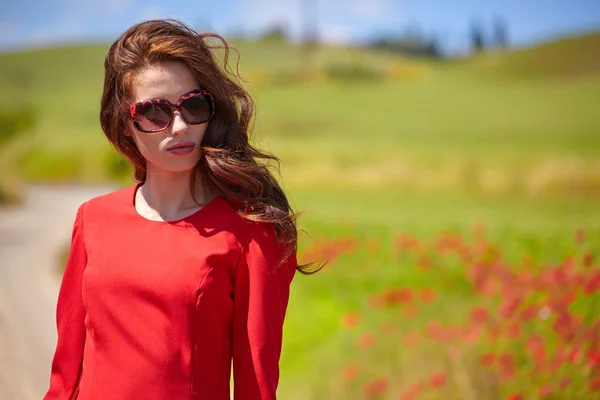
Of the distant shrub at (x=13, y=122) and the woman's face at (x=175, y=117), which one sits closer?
the woman's face at (x=175, y=117)

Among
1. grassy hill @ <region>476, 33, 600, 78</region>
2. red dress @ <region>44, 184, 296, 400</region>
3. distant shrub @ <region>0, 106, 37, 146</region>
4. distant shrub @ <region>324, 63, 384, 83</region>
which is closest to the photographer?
red dress @ <region>44, 184, 296, 400</region>

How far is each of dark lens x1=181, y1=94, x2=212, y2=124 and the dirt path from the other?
3.01m

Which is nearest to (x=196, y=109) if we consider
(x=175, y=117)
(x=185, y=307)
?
(x=175, y=117)

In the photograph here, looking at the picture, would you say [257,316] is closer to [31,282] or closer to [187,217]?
[187,217]

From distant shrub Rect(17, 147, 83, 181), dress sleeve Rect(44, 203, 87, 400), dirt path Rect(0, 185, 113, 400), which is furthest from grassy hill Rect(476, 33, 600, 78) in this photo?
dress sleeve Rect(44, 203, 87, 400)

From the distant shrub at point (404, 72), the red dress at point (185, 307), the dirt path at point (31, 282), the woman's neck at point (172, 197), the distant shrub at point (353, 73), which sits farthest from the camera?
the distant shrub at point (353, 73)

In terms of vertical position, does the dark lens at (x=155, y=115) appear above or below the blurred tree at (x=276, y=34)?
above

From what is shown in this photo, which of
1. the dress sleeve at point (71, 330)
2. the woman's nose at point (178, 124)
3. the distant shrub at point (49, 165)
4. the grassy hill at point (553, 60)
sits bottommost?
the distant shrub at point (49, 165)

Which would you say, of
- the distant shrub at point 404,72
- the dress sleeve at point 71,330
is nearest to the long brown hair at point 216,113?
the dress sleeve at point 71,330

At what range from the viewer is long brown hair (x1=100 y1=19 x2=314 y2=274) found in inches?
59.9

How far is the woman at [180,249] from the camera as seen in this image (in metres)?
1.46

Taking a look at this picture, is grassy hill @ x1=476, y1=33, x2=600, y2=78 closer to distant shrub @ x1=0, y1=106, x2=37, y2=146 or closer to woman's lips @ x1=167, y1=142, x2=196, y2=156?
distant shrub @ x1=0, y1=106, x2=37, y2=146

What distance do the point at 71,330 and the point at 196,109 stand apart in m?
0.60

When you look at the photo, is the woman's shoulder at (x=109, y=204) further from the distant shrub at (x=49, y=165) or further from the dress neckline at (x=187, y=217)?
the distant shrub at (x=49, y=165)
